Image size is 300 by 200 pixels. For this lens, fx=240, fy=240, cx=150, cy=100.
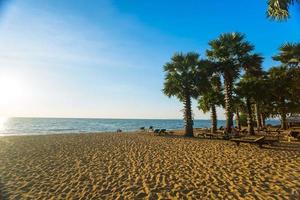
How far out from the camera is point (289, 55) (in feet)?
115

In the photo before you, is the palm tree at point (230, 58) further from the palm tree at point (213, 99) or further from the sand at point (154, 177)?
the sand at point (154, 177)

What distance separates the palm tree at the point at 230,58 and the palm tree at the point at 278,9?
1639 centimetres

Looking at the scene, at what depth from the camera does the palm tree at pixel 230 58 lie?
1201 inches

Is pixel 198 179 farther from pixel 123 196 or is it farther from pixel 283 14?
pixel 283 14

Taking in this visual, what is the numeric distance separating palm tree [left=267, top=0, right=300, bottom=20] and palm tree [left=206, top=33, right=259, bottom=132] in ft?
53.8

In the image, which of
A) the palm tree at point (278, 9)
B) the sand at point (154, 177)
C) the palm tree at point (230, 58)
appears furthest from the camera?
the palm tree at point (230, 58)

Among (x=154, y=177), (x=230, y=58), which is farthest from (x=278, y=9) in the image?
(x=230, y=58)

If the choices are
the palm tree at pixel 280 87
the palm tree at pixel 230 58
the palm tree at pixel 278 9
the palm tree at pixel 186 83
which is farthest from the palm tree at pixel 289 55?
the palm tree at pixel 278 9

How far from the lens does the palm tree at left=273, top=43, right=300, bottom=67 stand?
111ft

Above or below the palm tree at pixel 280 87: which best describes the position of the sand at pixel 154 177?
below

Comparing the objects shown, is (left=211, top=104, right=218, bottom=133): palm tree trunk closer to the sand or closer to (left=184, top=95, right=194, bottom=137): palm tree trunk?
(left=184, top=95, right=194, bottom=137): palm tree trunk

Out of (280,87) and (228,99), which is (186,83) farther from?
(280,87)

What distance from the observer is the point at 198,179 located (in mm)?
9992

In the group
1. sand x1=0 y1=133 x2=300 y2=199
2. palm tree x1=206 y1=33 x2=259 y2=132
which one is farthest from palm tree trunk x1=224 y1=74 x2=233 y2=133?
sand x1=0 y1=133 x2=300 y2=199
